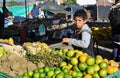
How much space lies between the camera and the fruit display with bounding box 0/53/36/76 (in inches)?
156

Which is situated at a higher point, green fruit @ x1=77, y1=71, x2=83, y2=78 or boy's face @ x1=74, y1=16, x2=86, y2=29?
boy's face @ x1=74, y1=16, x2=86, y2=29

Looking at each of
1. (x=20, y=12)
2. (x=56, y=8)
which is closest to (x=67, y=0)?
(x=20, y=12)

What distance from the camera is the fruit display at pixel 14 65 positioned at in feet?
13.0

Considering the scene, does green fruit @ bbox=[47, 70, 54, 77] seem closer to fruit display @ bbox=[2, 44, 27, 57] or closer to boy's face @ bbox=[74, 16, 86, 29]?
fruit display @ bbox=[2, 44, 27, 57]

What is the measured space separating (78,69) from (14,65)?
81cm

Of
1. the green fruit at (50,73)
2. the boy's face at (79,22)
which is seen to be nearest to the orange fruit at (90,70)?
the green fruit at (50,73)

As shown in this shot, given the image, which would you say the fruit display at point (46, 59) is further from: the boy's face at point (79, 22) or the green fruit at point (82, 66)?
the boy's face at point (79, 22)

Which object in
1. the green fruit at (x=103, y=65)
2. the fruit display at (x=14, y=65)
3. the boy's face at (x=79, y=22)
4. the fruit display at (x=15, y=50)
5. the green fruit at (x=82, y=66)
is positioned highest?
the boy's face at (x=79, y=22)

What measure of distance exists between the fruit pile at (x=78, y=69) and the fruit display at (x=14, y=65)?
0.32 ft

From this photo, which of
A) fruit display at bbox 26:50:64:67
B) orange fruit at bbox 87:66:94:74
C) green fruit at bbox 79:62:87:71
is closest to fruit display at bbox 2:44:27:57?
fruit display at bbox 26:50:64:67

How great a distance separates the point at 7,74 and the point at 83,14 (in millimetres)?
1604

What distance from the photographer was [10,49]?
492 centimetres

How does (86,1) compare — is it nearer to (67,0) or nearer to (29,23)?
(29,23)

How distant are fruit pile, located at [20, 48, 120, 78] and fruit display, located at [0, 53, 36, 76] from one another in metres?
0.10
